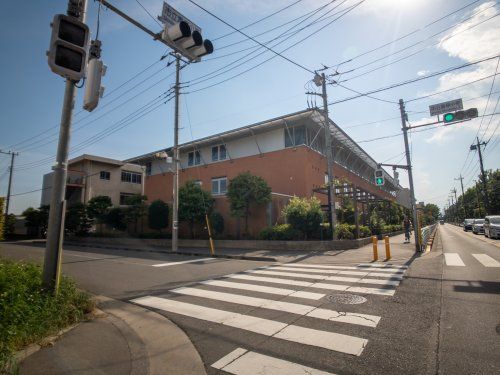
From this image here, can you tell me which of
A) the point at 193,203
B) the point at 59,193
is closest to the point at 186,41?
the point at 59,193

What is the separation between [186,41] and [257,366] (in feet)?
17.6

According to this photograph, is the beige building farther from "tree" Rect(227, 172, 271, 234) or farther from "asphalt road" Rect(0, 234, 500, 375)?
"asphalt road" Rect(0, 234, 500, 375)

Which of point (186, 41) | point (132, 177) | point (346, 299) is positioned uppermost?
point (132, 177)

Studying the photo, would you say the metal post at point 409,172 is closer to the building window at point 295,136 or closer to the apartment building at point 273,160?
the apartment building at point 273,160

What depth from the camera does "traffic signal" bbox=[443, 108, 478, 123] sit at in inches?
458

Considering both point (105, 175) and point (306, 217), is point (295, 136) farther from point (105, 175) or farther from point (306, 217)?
point (105, 175)

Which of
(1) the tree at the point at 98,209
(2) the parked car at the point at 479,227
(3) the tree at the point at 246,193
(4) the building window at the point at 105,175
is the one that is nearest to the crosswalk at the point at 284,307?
(3) the tree at the point at 246,193

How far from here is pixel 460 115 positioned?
1210cm

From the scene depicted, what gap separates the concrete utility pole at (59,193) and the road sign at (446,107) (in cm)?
1328

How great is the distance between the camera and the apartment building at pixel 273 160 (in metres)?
23.6

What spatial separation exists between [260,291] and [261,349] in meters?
3.31

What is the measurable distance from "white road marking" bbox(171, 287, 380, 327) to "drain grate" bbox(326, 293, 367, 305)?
0.72 m

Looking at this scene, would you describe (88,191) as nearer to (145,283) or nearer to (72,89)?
(145,283)

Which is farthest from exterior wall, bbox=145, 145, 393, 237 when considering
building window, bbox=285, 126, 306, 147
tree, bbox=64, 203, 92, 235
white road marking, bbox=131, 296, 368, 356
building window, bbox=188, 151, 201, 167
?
white road marking, bbox=131, 296, 368, 356
